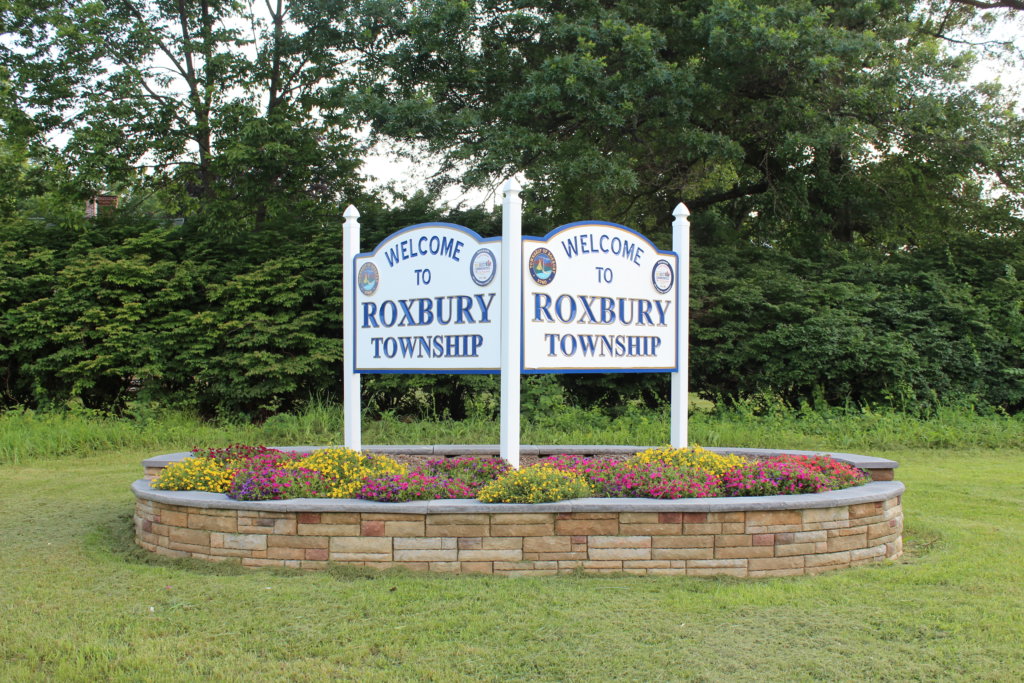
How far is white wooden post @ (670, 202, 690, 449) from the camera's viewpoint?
22.7 ft

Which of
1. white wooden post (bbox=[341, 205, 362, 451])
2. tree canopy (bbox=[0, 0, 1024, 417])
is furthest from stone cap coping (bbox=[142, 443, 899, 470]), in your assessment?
tree canopy (bbox=[0, 0, 1024, 417])

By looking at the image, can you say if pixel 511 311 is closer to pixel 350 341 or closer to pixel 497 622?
pixel 350 341

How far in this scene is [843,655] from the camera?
3633 mm

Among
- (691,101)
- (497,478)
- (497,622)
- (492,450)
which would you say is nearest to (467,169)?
(691,101)

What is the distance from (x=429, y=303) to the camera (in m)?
6.59

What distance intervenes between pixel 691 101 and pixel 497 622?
31.5 feet

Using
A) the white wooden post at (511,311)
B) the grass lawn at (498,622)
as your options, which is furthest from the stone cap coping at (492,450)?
the grass lawn at (498,622)

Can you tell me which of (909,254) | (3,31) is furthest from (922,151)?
(3,31)

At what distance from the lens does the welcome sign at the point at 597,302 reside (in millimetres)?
6230

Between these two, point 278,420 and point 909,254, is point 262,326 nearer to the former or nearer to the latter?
point 278,420

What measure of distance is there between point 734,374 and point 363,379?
5436 mm

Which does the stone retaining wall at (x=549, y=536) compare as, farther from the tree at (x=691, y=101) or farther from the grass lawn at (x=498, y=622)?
the tree at (x=691, y=101)

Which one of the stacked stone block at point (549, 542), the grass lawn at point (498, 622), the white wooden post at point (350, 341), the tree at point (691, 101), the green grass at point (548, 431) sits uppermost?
the tree at point (691, 101)

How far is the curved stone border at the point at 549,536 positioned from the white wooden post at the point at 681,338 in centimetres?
194
